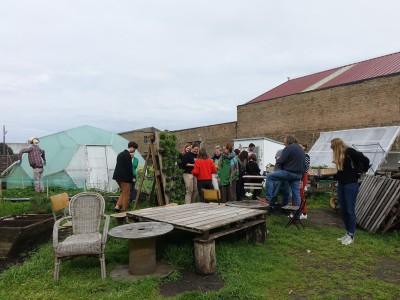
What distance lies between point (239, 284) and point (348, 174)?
2.95m

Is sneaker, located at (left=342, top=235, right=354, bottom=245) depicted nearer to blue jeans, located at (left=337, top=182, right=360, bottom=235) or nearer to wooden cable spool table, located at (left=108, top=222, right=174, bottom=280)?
blue jeans, located at (left=337, top=182, right=360, bottom=235)

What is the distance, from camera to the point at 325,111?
59.5 feet

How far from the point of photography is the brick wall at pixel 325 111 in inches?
600

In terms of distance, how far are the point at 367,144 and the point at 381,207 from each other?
332 inches

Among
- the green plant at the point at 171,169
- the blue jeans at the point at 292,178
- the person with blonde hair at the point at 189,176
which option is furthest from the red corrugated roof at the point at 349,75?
the green plant at the point at 171,169

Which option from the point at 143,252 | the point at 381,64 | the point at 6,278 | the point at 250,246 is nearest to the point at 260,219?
the point at 250,246

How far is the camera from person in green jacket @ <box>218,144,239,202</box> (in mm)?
8086

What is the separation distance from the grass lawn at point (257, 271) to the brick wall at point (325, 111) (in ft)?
34.7

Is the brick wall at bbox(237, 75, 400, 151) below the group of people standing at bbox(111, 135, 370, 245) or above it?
above

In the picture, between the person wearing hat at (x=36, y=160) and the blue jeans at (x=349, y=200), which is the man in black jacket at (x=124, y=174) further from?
the blue jeans at (x=349, y=200)

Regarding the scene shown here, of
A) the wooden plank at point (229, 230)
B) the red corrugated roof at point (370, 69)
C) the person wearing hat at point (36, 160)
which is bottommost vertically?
the wooden plank at point (229, 230)

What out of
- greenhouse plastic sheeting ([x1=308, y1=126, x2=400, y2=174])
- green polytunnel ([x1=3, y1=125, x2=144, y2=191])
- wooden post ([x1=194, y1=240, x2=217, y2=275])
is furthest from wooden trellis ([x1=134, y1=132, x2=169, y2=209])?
greenhouse plastic sheeting ([x1=308, y1=126, x2=400, y2=174])

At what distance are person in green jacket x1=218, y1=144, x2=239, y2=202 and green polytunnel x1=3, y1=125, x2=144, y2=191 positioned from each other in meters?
5.97

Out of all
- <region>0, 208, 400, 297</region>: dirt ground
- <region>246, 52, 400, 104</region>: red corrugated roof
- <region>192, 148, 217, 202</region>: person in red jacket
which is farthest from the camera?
<region>246, 52, 400, 104</region>: red corrugated roof
